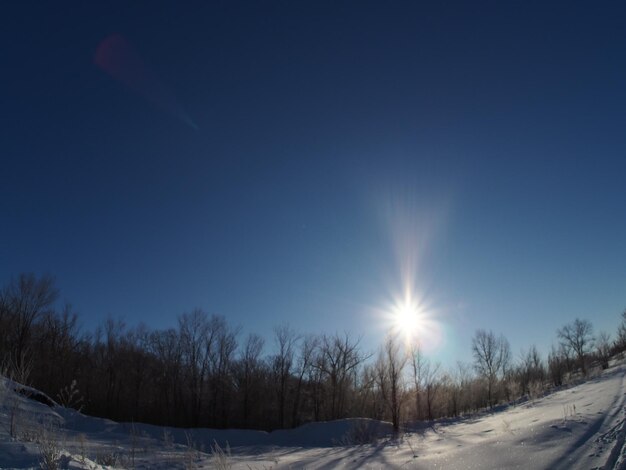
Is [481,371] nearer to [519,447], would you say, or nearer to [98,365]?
[98,365]

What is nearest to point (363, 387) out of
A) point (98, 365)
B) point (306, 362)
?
point (306, 362)

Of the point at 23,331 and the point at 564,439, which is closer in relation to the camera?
the point at 564,439

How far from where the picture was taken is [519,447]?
591 centimetres

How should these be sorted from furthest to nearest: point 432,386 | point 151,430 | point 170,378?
point 170,378 → point 432,386 → point 151,430

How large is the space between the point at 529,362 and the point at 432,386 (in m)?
25.2

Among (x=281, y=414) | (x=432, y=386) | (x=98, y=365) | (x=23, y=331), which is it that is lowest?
(x=281, y=414)

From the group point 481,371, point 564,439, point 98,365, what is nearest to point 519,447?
point 564,439

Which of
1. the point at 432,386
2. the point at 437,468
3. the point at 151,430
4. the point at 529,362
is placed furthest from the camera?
the point at 529,362

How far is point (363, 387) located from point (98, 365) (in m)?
38.3

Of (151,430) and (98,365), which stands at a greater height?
(98,365)

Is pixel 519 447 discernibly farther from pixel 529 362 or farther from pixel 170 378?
pixel 529 362

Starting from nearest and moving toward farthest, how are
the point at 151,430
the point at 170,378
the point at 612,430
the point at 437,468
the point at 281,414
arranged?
the point at 437,468, the point at 612,430, the point at 151,430, the point at 281,414, the point at 170,378

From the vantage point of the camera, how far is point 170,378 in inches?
2160

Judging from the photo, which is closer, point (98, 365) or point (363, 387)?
point (363, 387)
